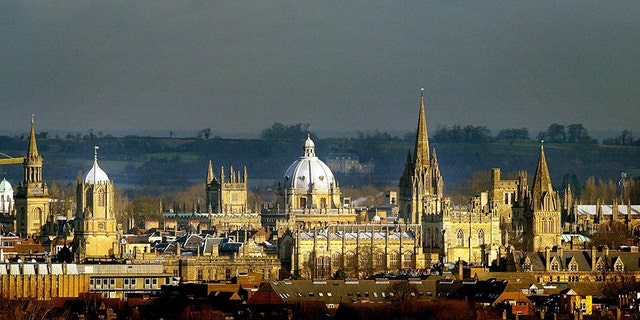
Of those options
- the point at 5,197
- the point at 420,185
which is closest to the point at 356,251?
the point at 420,185

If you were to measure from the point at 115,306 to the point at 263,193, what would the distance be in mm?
120271

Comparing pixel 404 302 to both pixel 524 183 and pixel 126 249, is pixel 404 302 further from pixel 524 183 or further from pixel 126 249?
pixel 524 183

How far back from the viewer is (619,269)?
95062 mm

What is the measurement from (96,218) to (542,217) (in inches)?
730

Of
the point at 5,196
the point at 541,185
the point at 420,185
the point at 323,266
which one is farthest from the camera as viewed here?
the point at 5,196

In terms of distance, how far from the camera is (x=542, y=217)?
370 ft

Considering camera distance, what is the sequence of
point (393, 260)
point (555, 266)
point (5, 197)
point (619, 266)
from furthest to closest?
point (5, 197) → point (393, 260) → point (619, 266) → point (555, 266)

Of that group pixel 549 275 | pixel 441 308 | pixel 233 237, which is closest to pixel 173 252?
pixel 233 237

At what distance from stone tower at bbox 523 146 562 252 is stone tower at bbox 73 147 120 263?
16.7m

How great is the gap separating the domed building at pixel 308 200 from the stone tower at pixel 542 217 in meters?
18.9

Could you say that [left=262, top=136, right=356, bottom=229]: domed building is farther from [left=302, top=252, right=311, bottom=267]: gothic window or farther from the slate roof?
the slate roof

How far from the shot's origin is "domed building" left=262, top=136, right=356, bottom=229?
134 meters

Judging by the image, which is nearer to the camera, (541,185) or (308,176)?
(541,185)

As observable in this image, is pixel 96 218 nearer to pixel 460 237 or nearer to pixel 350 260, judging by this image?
pixel 350 260
